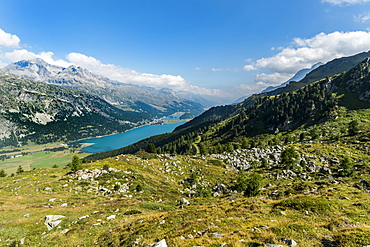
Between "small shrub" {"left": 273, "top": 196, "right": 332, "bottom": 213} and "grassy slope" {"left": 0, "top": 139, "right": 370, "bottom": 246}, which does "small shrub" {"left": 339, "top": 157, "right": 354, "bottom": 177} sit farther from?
"small shrub" {"left": 273, "top": 196, "right": 332, "bottom": 213}

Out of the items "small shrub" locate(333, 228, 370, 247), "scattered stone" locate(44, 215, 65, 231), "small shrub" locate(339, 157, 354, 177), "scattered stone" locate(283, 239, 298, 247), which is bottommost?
"small shrub" locate(339, 157, 354, 177)

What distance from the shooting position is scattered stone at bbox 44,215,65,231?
19969 mm

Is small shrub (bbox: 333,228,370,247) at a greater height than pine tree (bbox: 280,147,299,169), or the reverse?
small shrub (bbox: 333,228,370,247)

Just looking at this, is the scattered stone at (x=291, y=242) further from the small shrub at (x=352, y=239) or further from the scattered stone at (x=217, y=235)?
the scattered stone at (x=217, y=235)

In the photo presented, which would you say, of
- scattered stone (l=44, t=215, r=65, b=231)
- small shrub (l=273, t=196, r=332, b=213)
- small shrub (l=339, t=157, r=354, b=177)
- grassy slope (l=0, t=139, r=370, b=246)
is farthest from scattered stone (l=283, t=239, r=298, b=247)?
small shrub (l=339, t=157, r=354, b=177)

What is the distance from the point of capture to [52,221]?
2083cm

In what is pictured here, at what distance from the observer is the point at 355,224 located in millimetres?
14641

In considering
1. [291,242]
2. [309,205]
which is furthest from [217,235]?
[309,205]

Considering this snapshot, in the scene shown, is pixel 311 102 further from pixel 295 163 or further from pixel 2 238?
pixel 2 238

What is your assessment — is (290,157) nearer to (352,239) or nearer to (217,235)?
(352,239)

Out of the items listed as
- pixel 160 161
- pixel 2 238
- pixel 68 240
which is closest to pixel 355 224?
pixel 68 240

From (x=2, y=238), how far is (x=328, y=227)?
32560 mm

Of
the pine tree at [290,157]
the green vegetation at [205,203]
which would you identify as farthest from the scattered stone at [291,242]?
the pine tree at [290,157]

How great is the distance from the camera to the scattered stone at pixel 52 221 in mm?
19969
